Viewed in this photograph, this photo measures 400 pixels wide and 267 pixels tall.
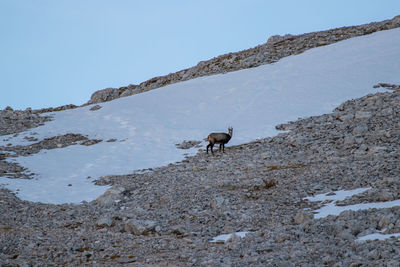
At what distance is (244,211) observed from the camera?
14547mm

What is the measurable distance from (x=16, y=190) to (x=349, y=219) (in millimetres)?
17190

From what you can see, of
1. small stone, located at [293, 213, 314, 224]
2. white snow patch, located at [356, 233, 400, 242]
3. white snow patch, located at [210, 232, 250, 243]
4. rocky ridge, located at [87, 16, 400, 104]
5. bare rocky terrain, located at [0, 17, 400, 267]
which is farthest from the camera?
rocky ridge, located at [87, 16, 400, 104]

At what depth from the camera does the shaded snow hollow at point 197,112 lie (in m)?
26.4

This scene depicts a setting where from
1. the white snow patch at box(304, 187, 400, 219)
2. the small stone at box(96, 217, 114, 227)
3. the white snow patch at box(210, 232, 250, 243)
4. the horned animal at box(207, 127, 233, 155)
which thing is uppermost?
the horned animal at box(207, 127, 233, 155)

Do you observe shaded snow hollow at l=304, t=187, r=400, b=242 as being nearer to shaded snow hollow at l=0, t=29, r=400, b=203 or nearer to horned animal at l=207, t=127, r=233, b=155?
shaded snow hollow at l=0, t=29, r=400, b=203

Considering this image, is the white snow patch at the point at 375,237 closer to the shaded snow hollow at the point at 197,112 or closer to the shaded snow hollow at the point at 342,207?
the shaded snow hollow at the point at 342,207

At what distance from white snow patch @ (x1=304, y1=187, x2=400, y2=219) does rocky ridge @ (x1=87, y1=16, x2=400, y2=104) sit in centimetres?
3526

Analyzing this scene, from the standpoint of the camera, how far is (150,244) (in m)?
11.7

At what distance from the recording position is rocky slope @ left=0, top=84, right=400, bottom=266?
10.1 meters

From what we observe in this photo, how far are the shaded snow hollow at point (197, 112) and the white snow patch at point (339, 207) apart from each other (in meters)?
11.2

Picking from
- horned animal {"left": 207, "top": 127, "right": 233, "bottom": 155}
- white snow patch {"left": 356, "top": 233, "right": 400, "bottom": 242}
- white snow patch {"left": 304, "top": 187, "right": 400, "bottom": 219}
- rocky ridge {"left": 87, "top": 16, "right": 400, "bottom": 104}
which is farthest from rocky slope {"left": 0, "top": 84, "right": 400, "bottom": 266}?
rocky ridge {"left": 87, "top": 16, "right": 400, "bottom": 104}

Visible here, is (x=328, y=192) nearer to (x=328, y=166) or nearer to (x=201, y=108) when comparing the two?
(x=328, y=166)

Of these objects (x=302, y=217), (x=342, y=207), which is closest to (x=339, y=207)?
(x=342, y=207)

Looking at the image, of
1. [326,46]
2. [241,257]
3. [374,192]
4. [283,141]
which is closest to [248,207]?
[374,192]
